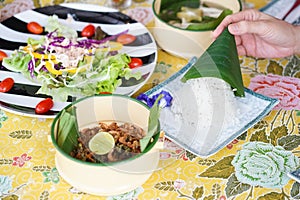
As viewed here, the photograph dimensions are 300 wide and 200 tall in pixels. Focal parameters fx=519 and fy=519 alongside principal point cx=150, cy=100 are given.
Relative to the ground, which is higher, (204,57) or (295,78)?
(204,57)

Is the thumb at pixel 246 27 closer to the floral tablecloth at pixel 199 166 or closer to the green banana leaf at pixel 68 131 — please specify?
the floral tablecloth at pixel 199 166

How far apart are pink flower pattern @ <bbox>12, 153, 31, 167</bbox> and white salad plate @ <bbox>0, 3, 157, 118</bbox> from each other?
0.11 m

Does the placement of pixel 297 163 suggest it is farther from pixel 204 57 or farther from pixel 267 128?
pixel 204 57

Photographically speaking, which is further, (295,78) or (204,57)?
(295,78)

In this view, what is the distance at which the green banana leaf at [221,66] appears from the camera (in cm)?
135

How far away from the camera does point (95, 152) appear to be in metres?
1.16

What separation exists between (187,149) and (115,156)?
0.19m

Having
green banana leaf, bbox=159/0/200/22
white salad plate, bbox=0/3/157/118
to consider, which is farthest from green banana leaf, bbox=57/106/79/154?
green banana leaf, bbox=159/0/200/22

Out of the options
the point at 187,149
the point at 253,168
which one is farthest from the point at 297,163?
the point at 187,149

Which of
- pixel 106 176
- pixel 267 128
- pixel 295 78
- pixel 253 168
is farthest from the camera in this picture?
pixel 295 78

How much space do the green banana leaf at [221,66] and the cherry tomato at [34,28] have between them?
53cm

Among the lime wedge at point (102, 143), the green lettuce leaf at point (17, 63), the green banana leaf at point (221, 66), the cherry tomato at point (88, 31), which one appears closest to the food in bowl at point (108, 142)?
the lime wedge at point (102, 143)

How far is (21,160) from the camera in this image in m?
1.25

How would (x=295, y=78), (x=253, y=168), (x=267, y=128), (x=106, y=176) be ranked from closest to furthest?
(x=106, y=176)
(x=253, y=168)
(x=267, y=128)
(x=295, y=78)
